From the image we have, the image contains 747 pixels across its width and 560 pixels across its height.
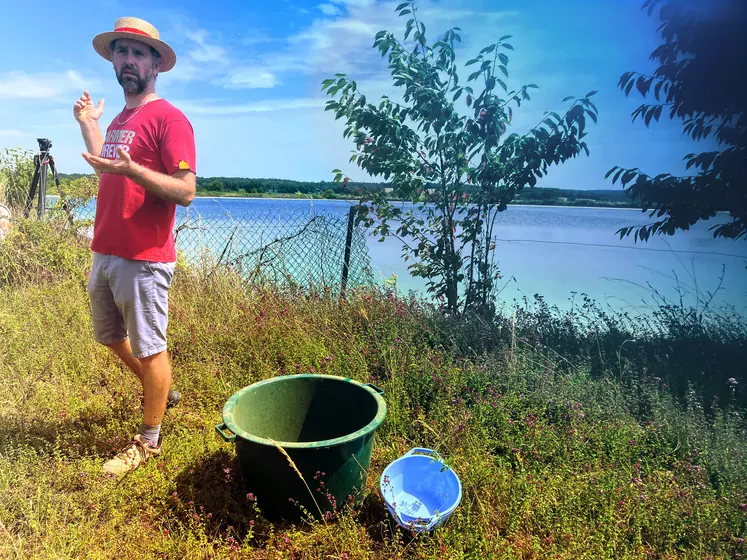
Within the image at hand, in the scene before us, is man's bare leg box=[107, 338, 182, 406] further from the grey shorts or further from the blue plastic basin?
the blue plastic basin

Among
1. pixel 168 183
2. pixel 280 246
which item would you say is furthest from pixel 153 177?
pixel 280 246

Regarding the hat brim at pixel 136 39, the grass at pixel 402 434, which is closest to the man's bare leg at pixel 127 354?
the grass at pixel 402 434

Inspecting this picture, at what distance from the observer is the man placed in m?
2.08

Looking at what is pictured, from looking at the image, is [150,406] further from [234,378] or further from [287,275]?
[287,275]

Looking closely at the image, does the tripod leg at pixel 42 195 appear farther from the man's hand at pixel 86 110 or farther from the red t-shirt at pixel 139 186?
the red t-shirt at pixel 139 186

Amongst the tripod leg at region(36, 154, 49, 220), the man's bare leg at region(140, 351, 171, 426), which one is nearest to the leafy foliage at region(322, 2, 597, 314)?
the man's bare leg at region(140, 351, 171, 426)

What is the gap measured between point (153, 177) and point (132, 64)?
2.18ft

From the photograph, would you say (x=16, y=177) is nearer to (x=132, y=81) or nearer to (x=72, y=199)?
(x=72, y=199)

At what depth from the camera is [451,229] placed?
4168 mm

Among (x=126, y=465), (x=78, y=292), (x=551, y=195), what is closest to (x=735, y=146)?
(x=551, y=195)

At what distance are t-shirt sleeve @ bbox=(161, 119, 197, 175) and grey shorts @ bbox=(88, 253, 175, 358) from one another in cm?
49

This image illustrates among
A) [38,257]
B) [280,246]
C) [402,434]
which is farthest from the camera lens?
[38,257]

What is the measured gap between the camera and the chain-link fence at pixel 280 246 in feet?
15.0

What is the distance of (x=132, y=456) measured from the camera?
2328 mm
